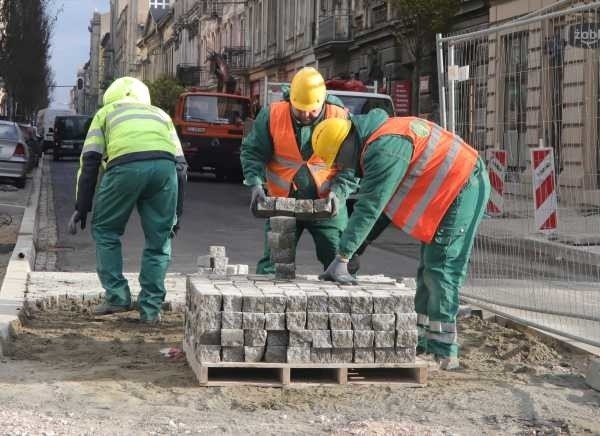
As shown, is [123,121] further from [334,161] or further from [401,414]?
[401,414]

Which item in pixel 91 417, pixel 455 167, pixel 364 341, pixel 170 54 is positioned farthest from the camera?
pixel 170 54

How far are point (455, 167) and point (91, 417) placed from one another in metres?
2.54

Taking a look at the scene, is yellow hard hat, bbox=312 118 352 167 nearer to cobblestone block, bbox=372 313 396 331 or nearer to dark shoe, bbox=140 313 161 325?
cobblestone block, bbox=372 313 396 331

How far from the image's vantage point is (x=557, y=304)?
823 cm

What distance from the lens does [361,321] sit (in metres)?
6.26

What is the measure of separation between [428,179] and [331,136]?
65 cm

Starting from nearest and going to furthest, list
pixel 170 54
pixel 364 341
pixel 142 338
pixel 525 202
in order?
1. pixel 364 341
2. pixel 142 338
3. pixel 525 202
4. pixel 170 54

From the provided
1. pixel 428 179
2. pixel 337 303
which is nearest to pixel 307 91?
pixel 428 179

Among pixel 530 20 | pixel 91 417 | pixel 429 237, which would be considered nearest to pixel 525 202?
pixel 530 20

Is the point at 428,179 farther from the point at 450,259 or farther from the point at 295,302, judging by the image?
the point at 295,302

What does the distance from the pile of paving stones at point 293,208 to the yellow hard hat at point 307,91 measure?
0.59 m

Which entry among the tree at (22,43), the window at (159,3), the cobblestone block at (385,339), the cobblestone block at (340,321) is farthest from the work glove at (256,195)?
the window at (159,3)

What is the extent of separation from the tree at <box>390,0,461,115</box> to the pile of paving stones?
19.1 meters

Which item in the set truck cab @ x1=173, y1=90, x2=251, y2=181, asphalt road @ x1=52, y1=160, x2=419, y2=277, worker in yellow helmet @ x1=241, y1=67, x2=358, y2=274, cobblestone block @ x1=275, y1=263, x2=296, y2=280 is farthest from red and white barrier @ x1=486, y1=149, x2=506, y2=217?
truck cab @ x1=173, y1=90, x2=251, y2=181
